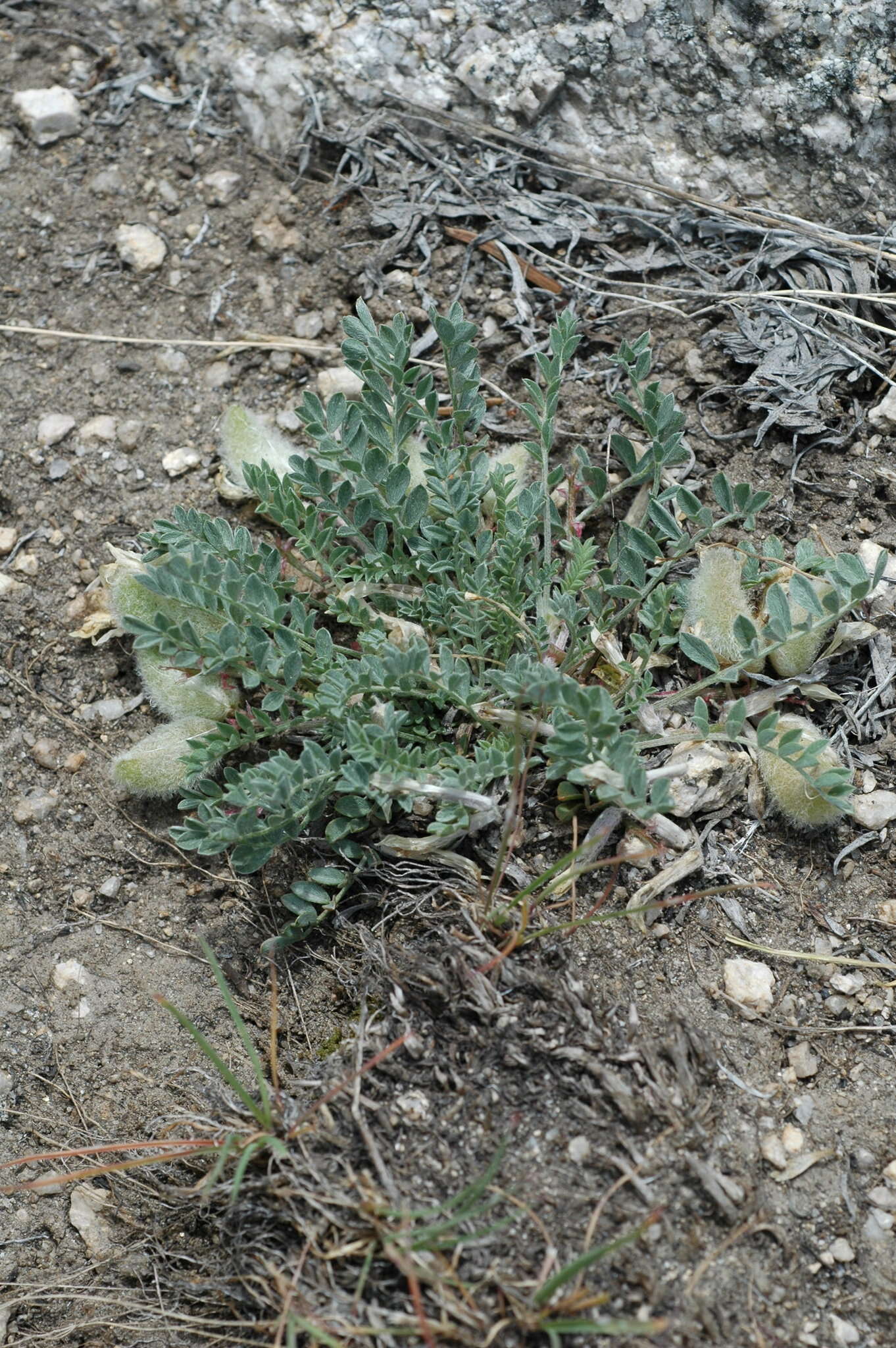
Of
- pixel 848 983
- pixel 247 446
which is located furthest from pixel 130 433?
pixel 848 983

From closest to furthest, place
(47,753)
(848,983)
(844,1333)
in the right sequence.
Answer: (844,1333), (848,983), (47,753)

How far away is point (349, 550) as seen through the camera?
2.81m

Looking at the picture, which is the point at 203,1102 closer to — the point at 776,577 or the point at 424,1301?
the point at 424,1301

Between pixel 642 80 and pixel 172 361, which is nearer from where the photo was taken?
pixel 642 80

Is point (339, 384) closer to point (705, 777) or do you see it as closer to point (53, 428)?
point (53, 428)

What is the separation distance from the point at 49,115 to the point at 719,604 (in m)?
2.94

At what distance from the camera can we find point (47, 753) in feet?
9.48

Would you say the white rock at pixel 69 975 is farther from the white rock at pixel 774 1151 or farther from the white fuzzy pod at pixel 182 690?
the white rock at pixel 774 1151

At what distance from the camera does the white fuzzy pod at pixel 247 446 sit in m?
2.98

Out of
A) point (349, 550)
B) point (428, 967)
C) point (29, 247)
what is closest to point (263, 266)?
point (29, 247)

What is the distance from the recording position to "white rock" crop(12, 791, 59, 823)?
2.81m

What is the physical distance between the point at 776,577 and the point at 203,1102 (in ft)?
6.16

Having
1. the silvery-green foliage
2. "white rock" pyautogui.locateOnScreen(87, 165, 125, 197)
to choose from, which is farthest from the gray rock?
the silvery-green foliage

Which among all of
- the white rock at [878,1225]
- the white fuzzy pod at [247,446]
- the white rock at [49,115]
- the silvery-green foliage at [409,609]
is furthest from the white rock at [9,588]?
the white rock at [878,1225]
